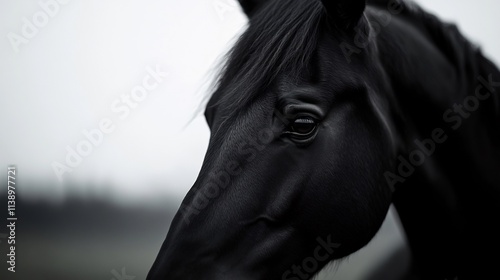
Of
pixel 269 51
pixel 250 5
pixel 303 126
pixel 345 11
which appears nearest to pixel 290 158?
pixel 303 126

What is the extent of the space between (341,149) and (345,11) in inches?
15.8

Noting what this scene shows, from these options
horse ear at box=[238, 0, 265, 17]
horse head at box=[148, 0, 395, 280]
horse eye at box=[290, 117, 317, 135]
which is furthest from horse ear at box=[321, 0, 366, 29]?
horse ear at box=[238, 0, 265, 17]

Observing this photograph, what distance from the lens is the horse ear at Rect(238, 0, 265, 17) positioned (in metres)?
1.57

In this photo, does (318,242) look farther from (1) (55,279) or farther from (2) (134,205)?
(1) (55,279)

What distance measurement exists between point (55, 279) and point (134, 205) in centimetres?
95

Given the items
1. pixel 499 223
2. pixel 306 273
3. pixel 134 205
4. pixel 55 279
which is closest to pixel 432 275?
pixel 499 223

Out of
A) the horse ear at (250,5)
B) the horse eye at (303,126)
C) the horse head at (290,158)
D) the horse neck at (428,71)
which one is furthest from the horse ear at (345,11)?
the horse ear at (250,5)

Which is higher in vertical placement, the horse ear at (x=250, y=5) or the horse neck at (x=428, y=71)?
the horse ear at (x=250, y=5)

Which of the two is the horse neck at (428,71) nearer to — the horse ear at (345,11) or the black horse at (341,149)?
the black horse at (341,149)

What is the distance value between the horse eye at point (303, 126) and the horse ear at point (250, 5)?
651 millimetres

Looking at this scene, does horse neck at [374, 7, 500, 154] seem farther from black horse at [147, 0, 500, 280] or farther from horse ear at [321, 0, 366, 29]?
horse ear at [321, 0, 366, 29]

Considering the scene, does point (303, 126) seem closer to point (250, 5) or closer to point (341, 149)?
point (341, 149)

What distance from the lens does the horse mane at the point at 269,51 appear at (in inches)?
45.0

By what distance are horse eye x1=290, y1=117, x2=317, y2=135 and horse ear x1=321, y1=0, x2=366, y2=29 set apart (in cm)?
33
